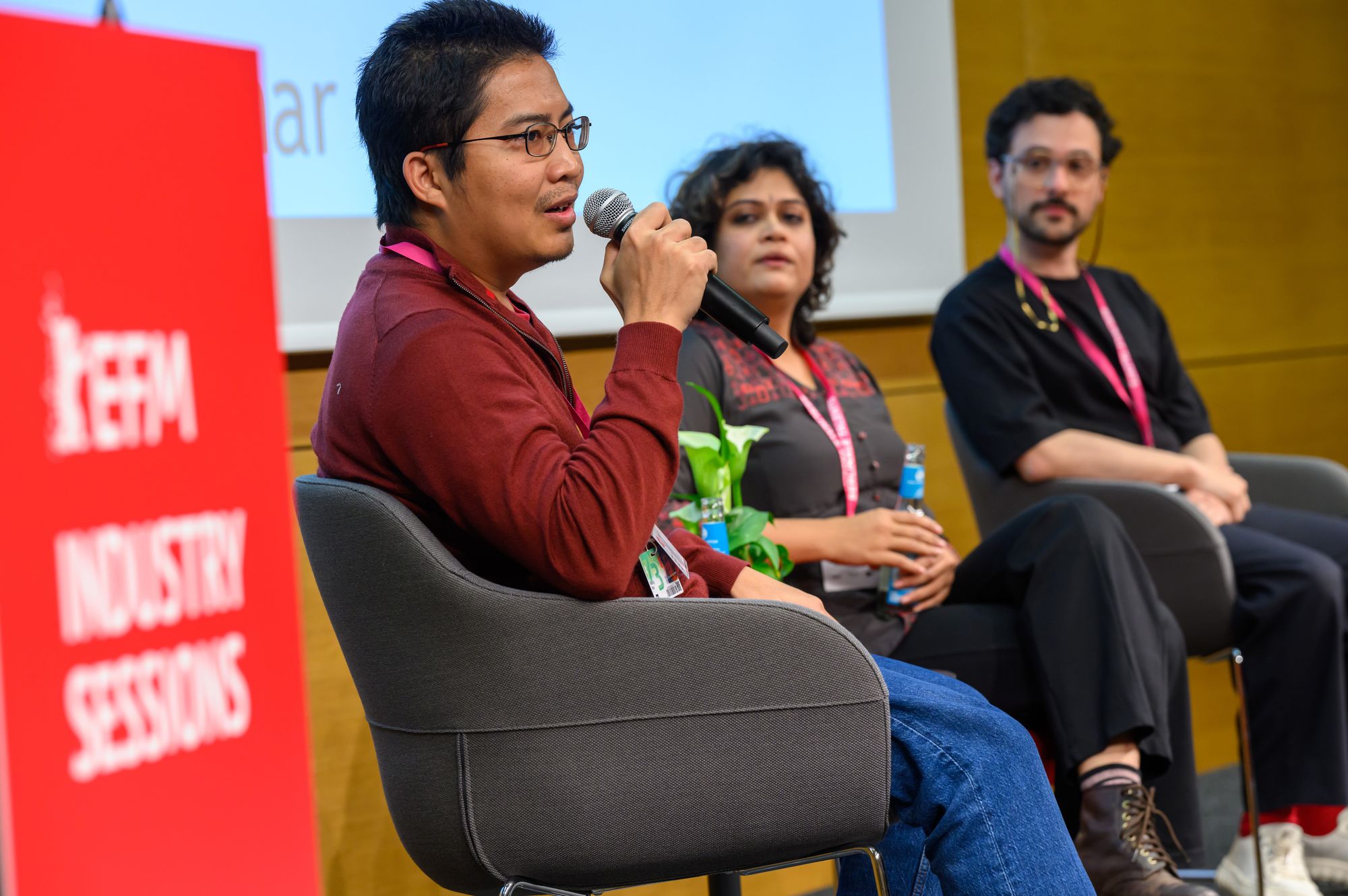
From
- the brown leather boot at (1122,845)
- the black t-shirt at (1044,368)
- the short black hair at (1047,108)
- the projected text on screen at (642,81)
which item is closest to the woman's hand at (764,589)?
the brown leather boot at (1122,845)

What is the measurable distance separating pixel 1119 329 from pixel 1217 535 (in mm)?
635

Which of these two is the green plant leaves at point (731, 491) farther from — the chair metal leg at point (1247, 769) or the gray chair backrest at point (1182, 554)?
the chair metal leg at point (1247, 769)

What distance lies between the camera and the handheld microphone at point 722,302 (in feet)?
4.99

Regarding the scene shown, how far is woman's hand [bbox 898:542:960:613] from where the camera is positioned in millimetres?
2035

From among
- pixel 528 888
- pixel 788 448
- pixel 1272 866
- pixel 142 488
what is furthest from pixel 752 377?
pixel 142 488

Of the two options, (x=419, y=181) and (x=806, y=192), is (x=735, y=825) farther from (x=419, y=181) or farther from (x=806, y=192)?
(x=806, y=192)

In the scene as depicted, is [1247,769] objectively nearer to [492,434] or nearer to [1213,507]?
[1213,507]

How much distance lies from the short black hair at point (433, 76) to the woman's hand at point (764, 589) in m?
0.61

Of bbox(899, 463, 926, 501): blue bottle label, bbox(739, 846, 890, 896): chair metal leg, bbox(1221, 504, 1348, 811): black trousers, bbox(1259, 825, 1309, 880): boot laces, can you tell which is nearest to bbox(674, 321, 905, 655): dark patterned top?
bbox(899, 463, 926, 501): blue bottle label

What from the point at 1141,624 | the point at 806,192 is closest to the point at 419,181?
the point at 806,192

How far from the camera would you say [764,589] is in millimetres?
1646

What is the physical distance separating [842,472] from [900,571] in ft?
0.64

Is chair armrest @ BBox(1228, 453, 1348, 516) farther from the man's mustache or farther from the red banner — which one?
the red banner

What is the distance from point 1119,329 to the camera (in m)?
2.82
